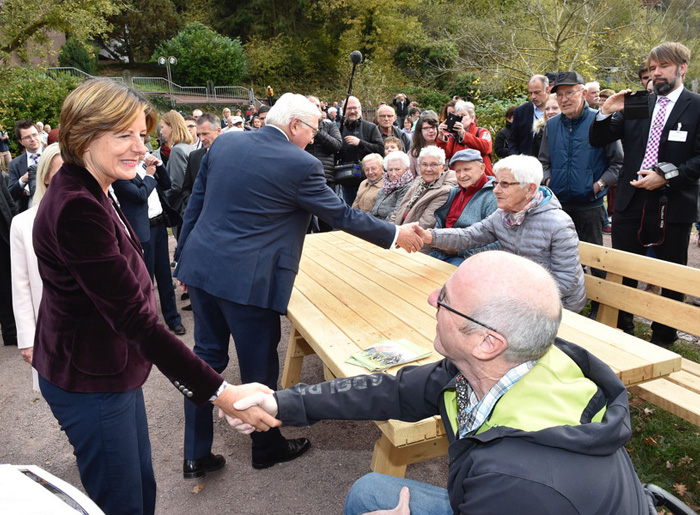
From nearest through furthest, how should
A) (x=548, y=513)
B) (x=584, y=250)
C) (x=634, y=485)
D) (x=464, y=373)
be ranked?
(x=548, y=513), (x=634, y=485), (x=464, y=373), (x=584, y=250)

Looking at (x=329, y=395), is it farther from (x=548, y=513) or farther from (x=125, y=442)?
(x=548, y=513)

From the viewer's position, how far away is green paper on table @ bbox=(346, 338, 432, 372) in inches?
86.4

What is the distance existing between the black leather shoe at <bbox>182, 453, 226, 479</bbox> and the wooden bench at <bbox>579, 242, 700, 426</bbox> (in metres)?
2.36

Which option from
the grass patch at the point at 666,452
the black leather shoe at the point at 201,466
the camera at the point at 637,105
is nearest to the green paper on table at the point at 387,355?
the black leather shoe at the point at 201,466

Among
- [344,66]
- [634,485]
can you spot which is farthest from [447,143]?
[344,66]

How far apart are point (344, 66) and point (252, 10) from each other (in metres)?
9.72

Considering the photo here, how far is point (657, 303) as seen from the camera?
3025 mm

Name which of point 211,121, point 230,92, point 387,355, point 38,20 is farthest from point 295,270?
point 230,92

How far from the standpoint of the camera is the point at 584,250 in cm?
369

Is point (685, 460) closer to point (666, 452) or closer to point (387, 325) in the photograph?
point (666, 452)

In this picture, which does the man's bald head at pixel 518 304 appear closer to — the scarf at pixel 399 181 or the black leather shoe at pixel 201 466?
the black leather shoe at pixel 201 466

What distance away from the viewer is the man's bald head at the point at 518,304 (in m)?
1.34

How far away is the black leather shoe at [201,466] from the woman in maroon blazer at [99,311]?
115cm

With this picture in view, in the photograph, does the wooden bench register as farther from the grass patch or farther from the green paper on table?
the green paper on table
